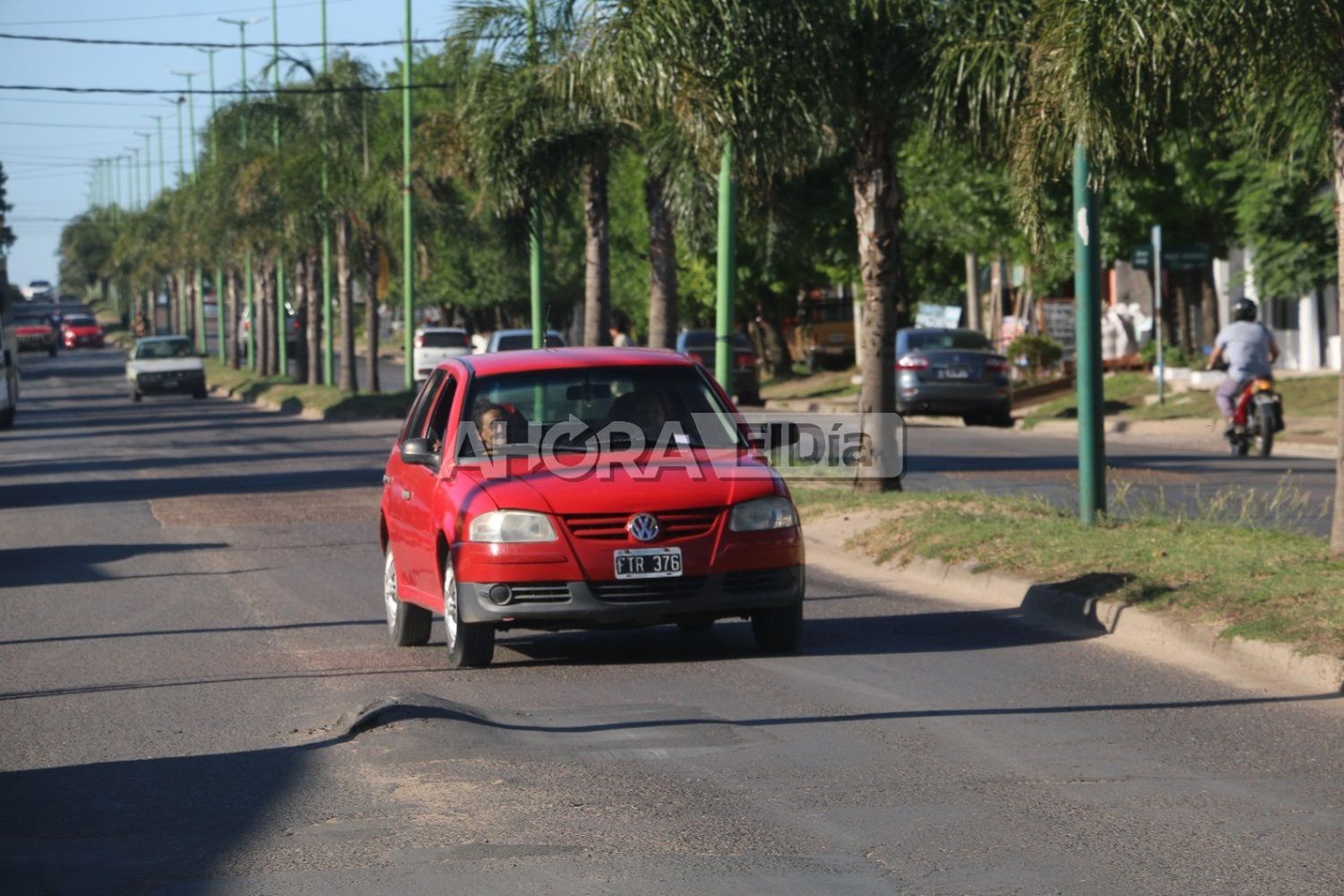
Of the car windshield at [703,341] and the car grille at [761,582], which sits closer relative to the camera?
the car grille at [761,582]

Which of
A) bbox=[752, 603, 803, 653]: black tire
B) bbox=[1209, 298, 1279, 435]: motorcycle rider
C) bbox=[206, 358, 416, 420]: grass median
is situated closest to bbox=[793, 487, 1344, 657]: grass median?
bbox=[752, 603, 803, 653]: black tire

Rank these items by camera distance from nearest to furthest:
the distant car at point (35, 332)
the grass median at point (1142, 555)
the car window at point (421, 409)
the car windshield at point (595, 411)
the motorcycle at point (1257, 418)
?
the grass median at point (1142, 555) → the car windshield at point (595, 411) → the car window at point (421, 409) → the motorcycle at point (1257, 418) → the distant car at point (35, 332)

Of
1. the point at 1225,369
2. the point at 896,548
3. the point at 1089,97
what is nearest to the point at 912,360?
the point at 1225,369

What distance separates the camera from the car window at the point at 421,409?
37.6 feet

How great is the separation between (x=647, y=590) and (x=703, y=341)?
36522 millimetres

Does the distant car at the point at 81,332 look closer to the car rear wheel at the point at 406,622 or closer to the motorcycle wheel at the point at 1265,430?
the motorcycle wheel at the point at 1265,430

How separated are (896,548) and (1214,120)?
387 centimetres

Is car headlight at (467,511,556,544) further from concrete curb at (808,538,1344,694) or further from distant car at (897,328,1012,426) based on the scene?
distant car at (897,328,1012,426)

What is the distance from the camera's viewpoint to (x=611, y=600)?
9641 millimetres

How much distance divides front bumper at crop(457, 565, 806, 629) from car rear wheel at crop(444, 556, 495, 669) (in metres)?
0.12

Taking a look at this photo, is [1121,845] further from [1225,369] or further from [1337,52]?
[1225,369]

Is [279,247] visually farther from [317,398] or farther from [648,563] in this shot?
[648,563]

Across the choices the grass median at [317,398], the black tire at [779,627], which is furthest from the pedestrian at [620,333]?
the grass median at [317,398]

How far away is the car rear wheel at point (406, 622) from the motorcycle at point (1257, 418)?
14.2m
